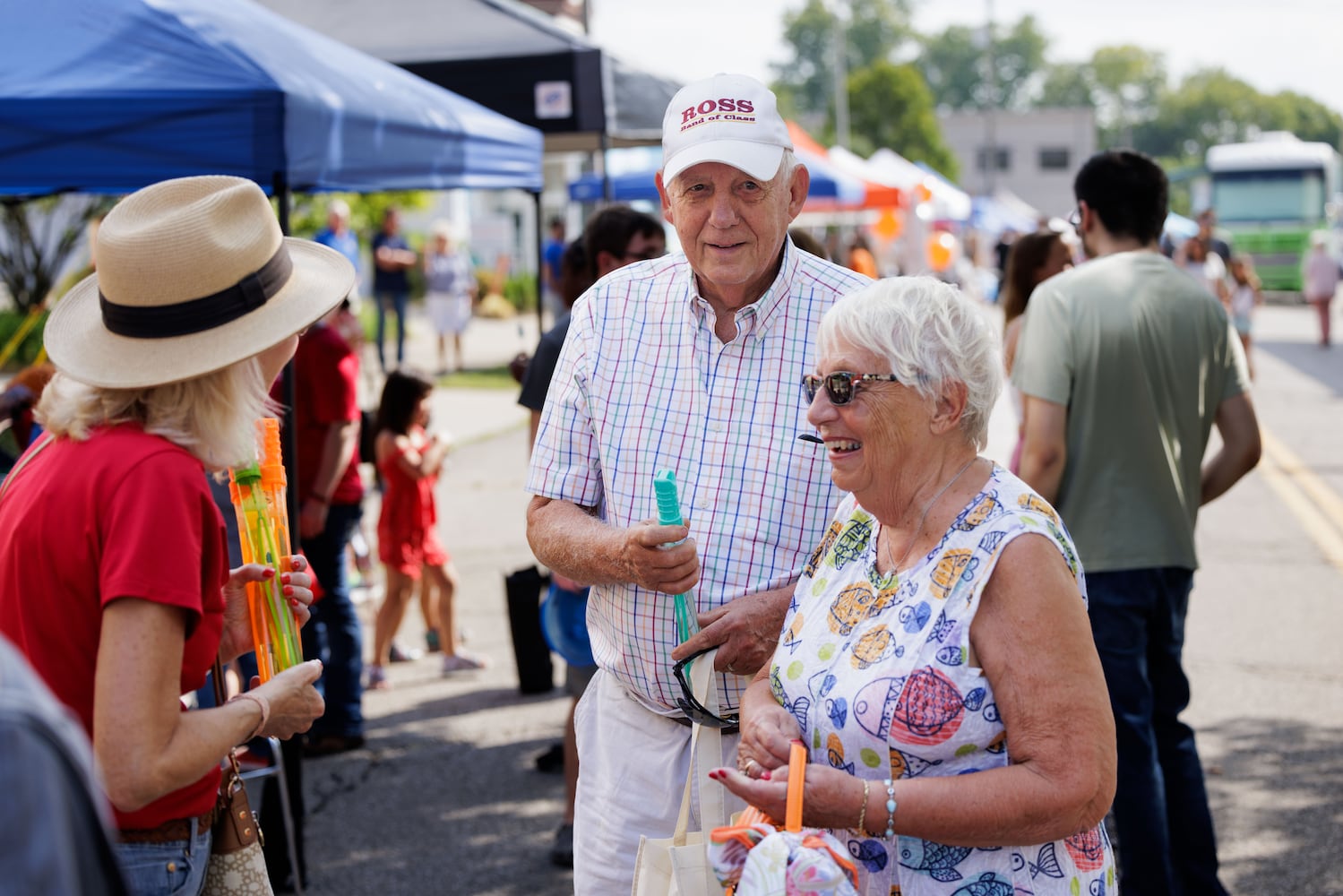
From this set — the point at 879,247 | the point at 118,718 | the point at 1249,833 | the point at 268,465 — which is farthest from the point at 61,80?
the point at 879,247

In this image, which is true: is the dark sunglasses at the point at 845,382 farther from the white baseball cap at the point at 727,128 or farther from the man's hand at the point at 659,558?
the white baseball cap at the point at 727,128

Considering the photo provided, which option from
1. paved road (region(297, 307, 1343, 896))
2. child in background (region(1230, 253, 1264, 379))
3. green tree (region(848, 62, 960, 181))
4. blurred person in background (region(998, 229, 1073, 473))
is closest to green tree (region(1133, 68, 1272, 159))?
green tree (region(848, 62, 960, 181))

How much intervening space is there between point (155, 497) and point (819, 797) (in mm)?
1028

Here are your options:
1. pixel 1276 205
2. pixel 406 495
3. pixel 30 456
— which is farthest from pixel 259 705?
pixel 1276 205

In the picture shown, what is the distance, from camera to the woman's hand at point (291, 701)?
2.12 metres

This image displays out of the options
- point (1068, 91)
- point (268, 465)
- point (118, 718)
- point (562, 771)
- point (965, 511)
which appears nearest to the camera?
point (118, 718)

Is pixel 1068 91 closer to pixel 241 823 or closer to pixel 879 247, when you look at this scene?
pixel 879 247

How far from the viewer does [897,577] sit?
2.17 m

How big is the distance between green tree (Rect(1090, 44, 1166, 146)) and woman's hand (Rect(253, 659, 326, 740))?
547 ft

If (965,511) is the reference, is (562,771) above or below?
below

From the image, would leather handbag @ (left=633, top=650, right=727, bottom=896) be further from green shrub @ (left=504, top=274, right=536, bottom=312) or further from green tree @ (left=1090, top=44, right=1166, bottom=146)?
green tree @ (left=1090, top=44, right=1166, bottom=146)

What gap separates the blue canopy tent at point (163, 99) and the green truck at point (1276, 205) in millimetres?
34085

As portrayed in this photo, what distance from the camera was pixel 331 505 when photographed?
5.57 m

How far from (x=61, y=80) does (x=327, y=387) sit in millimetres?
1599
